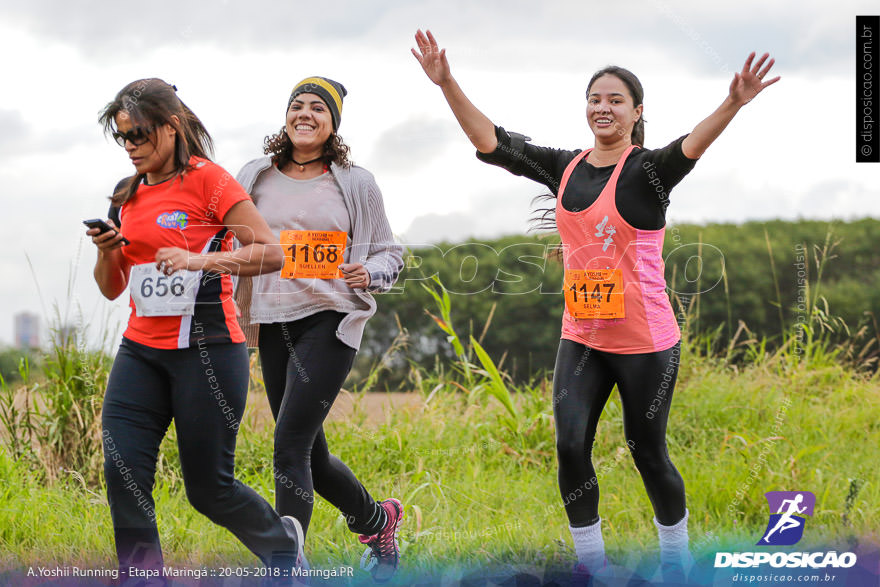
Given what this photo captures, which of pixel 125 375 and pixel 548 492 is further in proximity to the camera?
pixel 548 492

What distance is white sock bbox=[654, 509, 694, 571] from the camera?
130 inches

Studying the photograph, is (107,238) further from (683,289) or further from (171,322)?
(683,289)

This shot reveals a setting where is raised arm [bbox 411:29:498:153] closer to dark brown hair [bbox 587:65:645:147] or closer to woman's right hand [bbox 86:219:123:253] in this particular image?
dark brown hair [bbox 587:65:645:147]

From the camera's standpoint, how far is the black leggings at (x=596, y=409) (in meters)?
3.15

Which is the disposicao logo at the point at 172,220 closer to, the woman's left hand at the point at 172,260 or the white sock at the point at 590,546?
the woman's left hand at the point at 172,260

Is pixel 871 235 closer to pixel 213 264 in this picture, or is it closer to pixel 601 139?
pixel 601 139

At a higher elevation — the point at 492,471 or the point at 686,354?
the point at 686,354

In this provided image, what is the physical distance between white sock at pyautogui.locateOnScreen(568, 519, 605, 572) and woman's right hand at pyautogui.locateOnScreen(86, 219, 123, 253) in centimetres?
187

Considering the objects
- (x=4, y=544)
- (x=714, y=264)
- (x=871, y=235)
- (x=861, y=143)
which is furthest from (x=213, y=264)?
(x=871, y=235)

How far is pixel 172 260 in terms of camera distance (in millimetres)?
2664

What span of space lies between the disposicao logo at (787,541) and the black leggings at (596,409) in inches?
24.9

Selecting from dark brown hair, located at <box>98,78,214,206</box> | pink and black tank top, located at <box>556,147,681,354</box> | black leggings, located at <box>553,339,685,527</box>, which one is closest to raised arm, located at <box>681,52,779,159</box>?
pink and black tank top, located at <box>556,147,681,354</box>

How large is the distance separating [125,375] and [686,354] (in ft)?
12.8

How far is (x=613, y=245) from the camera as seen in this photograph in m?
3.15
